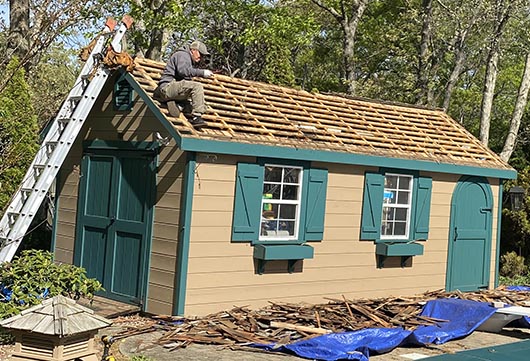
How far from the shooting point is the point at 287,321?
9961mm

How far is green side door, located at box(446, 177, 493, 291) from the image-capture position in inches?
539

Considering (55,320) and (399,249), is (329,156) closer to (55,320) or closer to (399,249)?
(399,249)

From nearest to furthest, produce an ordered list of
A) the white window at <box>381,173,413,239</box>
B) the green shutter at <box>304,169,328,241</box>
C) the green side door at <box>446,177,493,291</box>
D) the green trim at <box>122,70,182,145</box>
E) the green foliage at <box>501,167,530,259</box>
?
the green trim at <box>122,70,182,145</box>
the green shutter at <box>304,169,328,241</box>
the white window at <box>381,173,413,239</box>
the green side door at <box>446,177,493,291</box>
the green foliage at <box>501,167,530,259</box>

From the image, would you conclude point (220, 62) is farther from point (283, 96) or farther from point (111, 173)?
point (111, 173)

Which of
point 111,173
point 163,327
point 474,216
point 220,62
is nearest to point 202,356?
point 163,327

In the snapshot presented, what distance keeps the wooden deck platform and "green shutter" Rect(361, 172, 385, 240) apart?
417 cm

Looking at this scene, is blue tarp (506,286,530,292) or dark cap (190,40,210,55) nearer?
dark cap (190,40,210,55)

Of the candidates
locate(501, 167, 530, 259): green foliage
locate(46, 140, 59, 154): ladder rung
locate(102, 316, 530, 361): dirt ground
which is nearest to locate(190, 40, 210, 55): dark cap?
locate(46, 140, 59, 154): ladder rung

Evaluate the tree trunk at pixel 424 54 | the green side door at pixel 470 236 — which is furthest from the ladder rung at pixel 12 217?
the tree trunk at pixel 424 54

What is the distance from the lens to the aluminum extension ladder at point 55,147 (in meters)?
9.77

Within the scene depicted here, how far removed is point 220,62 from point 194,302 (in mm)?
16372

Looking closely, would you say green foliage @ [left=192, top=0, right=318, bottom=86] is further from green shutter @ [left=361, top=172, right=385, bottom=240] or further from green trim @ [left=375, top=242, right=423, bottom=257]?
green trim @ [left=375, top=242, right=423, bottom=257]

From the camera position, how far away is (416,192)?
42.4 feet

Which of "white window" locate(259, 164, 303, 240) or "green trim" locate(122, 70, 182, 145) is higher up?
"green trim" locate(122, 70, 182, 145)
